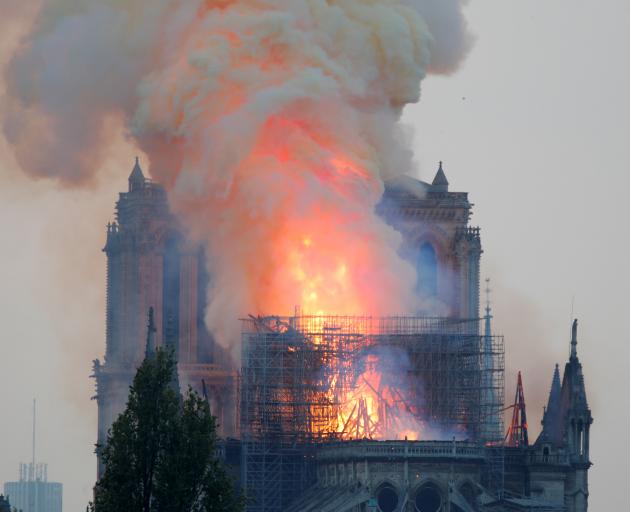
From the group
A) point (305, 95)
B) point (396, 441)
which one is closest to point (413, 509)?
point (396, 441)

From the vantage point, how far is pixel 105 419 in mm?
196250

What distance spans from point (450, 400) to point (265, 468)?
33.1 ft

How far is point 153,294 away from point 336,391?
886 inches

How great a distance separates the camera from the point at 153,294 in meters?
198

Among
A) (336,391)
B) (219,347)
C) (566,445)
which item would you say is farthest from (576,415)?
(219,347)

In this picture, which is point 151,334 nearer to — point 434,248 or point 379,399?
point 379,399

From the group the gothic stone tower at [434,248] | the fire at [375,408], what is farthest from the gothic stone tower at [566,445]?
the gothic stone tower at [434,248]

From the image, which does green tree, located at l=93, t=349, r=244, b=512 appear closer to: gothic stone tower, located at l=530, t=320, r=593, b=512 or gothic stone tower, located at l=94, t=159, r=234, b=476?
gothic stone tower, located at l=530, t=320, r=593, b=512

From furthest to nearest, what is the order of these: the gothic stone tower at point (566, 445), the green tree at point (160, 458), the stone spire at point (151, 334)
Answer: the stone spire at point (151, 334) < the gothic stone tower at point (566, 445) < the green tree at point (160, 458)

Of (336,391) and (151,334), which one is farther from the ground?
(151,334)

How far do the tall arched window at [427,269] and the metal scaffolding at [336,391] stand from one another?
17.9m

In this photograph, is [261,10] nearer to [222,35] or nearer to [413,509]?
[222,35]

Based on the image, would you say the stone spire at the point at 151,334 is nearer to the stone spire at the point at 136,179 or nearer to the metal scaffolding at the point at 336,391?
the metal scaffolding at the point at 336,391

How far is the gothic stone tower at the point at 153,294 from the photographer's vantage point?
196250 mm
